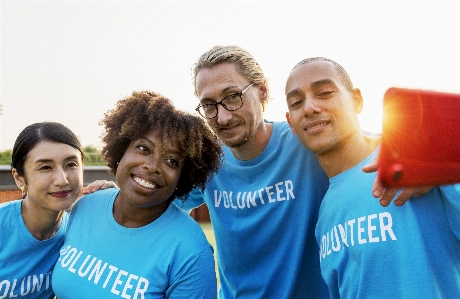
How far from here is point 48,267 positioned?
8.84 feet

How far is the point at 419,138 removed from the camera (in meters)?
1.32

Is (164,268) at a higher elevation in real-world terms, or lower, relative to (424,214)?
lower

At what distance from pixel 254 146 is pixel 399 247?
1.29 metres

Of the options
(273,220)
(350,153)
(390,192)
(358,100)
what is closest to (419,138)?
(390,192)

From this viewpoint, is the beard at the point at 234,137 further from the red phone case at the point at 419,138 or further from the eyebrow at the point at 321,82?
the red phone case at the point at 419,138

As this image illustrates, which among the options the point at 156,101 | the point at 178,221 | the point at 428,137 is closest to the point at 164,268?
the point at 178,221

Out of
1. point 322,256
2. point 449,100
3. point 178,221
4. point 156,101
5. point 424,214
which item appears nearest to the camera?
point 449,100

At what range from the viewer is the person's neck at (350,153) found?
7.01 ft

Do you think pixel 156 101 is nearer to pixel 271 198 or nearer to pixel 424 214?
pixel 271 198

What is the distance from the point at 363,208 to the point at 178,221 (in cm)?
109

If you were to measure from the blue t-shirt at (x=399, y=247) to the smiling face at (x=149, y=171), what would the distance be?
1053 mm

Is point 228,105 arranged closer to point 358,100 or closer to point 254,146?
point 254,146

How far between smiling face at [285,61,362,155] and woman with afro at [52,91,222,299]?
0.65 m

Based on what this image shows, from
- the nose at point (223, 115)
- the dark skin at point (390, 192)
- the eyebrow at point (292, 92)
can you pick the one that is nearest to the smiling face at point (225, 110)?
the nose at point (223, 115)
